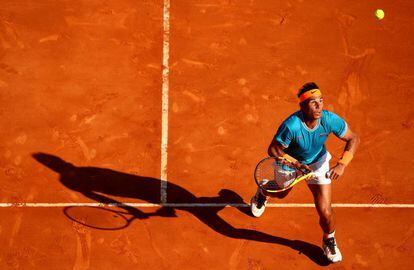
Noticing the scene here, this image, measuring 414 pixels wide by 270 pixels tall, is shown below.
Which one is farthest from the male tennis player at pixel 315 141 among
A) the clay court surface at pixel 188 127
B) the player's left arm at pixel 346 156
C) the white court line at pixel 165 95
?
the white court line at pixel 165 95

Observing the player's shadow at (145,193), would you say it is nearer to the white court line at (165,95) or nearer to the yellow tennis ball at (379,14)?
the white court line at (165,95)

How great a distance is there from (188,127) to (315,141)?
9.17 feet

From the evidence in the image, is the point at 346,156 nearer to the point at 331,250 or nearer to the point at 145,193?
the point at 331,250

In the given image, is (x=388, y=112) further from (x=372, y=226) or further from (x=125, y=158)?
(x=125, y=158)

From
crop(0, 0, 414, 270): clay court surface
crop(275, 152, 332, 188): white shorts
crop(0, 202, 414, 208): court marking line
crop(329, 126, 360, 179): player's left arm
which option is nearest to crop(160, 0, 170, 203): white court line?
crop(0, 0, 414, 270): clay court surface

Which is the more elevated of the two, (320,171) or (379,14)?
(379,14)

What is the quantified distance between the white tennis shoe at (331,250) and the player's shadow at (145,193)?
0.21 m

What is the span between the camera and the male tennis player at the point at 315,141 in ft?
20.2

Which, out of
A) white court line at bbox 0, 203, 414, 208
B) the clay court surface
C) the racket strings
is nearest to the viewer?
the racket strings

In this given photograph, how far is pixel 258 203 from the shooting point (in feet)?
24.7

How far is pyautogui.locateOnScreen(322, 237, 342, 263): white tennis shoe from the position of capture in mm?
7141

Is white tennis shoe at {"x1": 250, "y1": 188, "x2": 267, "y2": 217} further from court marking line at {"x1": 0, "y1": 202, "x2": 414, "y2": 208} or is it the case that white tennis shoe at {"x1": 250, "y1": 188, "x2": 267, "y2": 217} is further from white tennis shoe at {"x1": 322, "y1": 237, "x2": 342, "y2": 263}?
white tennis shoe at {"x1": 322, "y1": 237, "x2": 342, "y2": 263}

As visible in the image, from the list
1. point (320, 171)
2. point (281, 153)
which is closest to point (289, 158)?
point (281, 153)

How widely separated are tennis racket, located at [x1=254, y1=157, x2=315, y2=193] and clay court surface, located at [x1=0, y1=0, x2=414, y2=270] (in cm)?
101
